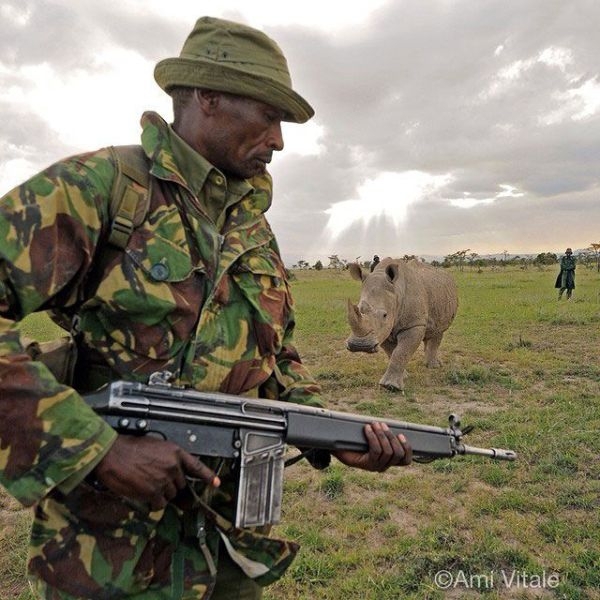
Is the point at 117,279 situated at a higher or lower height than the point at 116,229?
lower

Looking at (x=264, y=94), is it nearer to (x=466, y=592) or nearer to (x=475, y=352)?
(x=466, y=592)

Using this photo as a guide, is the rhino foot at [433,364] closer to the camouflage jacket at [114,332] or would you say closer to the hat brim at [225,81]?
the camouflage jacket at [114,332]

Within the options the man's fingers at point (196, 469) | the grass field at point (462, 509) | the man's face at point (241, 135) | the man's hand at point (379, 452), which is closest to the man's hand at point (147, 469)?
the man's fingers at point (196, 469)

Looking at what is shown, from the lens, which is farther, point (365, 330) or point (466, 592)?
point (365, 330)

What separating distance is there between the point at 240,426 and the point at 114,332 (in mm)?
424

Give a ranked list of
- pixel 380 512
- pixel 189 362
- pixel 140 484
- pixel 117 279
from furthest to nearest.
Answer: pixel 380 512, pixel 189 362, pixel 117 279, pixel 140 484

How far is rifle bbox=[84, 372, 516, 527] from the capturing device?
4.21 ft

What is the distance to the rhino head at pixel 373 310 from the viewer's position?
606cm

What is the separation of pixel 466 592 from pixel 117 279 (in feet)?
8.78

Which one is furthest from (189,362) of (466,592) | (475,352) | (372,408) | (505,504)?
(475,352)

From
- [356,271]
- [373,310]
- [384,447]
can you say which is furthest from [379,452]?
[356,271]

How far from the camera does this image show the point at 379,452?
5.59 ft

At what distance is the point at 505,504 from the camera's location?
12.2 feet

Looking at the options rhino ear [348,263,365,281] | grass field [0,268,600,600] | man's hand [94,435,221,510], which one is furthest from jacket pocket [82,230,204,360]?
rhino ear [348,263,365,281]
